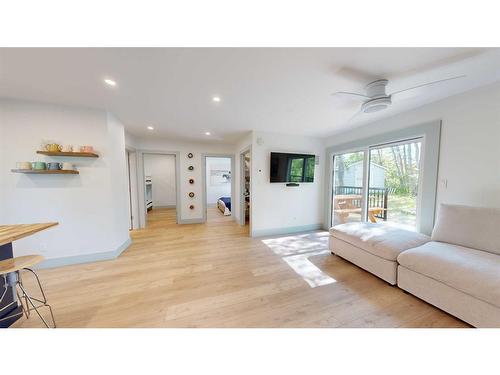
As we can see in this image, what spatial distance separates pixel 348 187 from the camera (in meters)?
3.80

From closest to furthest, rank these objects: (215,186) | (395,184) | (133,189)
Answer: (395,184) → (133,189) → (215,186)

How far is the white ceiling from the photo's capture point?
4.48ft

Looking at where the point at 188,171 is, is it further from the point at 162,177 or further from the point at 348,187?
the point at 348,187

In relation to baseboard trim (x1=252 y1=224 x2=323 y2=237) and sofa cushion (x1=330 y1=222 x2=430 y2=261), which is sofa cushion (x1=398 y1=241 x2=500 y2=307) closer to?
sofa cushion (x1=330 y1=222 x2=430 y2=261)

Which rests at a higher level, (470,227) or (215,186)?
(215,186)

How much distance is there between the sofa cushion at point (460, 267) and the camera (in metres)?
1.27

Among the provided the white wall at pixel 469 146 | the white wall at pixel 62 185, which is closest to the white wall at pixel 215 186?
the white wall at pixel 62 185

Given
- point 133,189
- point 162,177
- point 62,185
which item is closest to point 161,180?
point 162,177

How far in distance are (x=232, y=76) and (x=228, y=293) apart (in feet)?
7.62

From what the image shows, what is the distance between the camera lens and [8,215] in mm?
2219

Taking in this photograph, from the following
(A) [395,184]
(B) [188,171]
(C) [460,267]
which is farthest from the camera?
(B) [188,171]

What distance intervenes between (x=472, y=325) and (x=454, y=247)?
0.75 m
